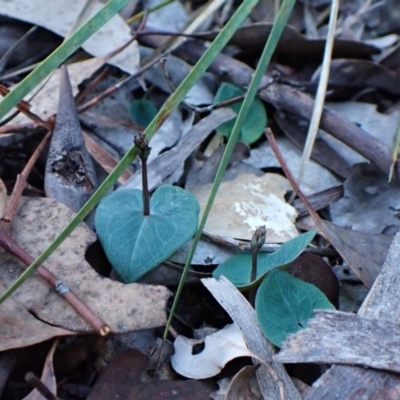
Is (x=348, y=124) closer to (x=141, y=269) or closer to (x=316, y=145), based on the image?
(x=316, y=145)

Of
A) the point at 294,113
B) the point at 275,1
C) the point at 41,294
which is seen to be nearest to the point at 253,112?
the point at 294,113

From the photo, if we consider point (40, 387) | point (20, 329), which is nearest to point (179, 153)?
point (20, 329)

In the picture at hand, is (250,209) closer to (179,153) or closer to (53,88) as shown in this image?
(179,153)

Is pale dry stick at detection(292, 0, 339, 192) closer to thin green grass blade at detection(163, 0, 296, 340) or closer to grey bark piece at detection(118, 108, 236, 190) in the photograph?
→ grey bark piece at detection(118, 108, 236, 190)

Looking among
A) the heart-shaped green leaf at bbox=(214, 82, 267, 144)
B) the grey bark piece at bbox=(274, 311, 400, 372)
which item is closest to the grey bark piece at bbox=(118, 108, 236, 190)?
the heart-shaped green leaf at bbox=(214, 82, 267, 144)

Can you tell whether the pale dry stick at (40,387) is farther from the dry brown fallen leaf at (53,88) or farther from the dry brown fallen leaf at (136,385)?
the dry brown fallen leaf at (53,88)

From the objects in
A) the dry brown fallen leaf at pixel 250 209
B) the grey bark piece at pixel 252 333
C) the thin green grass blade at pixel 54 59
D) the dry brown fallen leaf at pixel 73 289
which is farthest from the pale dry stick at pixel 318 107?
the thin green grass blade at pixel 54 59
